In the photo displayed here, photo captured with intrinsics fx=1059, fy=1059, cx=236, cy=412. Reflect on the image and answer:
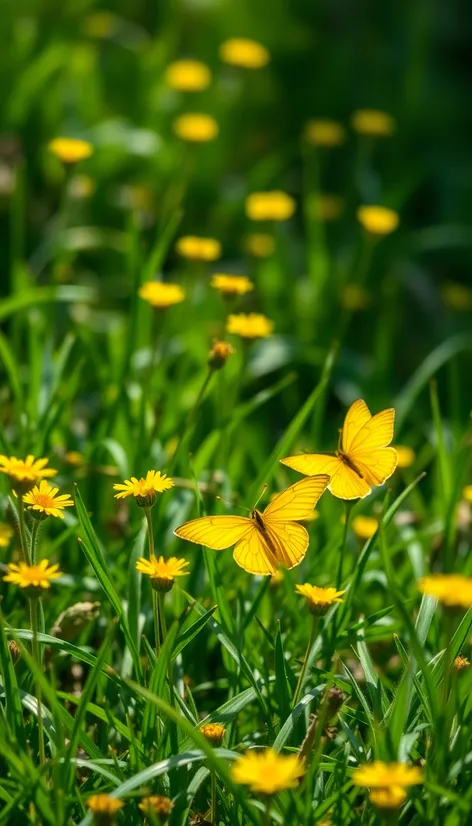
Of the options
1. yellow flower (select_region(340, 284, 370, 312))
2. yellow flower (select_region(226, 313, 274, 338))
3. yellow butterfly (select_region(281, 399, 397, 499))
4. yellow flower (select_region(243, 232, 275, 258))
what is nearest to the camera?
yellow butterfly (select_region(281, 399, 397, 499))

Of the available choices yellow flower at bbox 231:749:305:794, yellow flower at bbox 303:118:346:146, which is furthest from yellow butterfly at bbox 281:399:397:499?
yellow flower at bbox 303:118:346:146

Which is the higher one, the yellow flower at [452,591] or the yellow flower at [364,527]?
the yellow flower at [452,591]

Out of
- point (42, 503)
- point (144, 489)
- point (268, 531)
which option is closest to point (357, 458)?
point (268, 531)

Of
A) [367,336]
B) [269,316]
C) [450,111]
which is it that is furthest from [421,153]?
[269,316]

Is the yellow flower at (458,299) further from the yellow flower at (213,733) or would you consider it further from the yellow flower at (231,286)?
the yellow flower at (213,733)

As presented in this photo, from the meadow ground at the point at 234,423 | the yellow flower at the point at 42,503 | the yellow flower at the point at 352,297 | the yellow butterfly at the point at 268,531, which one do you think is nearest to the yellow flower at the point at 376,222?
the meadow ground at the point at 234,423

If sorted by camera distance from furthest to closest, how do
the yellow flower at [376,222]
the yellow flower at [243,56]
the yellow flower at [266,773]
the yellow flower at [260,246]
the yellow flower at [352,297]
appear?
the yellow flower at [243,56], the yellow flower at [260,246], the yellow flower at [352,297], the yellow flower at [376,222], the yellow flower at [266,773]

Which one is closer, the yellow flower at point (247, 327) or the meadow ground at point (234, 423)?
the meadow ground at point (234, 423)

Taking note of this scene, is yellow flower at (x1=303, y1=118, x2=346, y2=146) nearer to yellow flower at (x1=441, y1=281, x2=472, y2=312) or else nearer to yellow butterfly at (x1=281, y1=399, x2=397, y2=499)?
yellow flower at (x1=441, y1=281, x2=472, y2=312)
